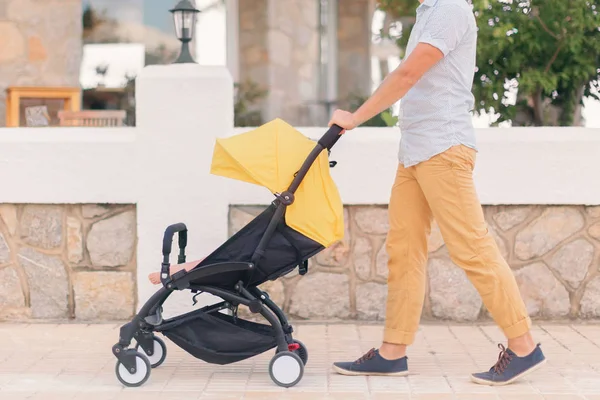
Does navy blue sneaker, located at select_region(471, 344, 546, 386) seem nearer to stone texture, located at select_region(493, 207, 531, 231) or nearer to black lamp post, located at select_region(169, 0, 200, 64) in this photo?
stone texture, located at select_region(493, 207, 531, 231)

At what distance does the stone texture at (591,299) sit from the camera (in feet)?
18.2

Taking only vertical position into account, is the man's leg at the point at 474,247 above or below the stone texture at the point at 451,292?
above

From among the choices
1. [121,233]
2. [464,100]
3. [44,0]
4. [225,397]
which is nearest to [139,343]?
[225,397]

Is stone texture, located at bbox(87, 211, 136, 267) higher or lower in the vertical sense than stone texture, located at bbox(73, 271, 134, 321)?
higher

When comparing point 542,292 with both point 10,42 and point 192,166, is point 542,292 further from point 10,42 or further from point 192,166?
point 10,42

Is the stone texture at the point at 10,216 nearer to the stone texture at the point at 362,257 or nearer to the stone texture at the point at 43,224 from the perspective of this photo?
the stone texture at the point at 43,224

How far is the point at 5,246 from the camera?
5578 millimetres

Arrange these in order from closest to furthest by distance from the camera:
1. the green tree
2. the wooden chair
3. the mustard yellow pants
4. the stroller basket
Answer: the mustard yellow pants → the stroller basket → the green tree → the wooden chair

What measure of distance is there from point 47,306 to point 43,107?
3606 mm

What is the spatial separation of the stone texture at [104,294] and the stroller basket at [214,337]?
1264 millimetres

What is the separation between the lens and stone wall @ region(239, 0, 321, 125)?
11.1m

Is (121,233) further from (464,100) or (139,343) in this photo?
(464,100)

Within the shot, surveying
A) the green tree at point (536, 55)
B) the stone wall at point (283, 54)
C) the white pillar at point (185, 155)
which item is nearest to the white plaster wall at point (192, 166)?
the white pillar at point (185, 155)

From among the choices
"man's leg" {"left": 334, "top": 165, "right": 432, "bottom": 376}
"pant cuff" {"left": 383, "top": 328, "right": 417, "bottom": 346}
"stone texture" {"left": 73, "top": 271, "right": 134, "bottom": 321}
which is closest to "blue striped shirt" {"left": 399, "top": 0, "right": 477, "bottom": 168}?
"man's leg" {"left": 334, "top": 165, "right": 432, "bottom": 376}
